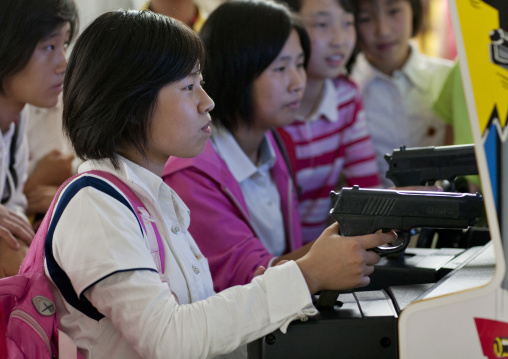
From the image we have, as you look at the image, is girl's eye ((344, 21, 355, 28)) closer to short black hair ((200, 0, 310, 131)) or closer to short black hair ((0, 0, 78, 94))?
short black hair ((200, 0, 310, 131))

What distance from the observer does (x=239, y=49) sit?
1608 mm

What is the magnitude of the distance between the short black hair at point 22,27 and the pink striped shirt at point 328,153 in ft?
2.44

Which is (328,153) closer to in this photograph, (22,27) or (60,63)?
(60,63)

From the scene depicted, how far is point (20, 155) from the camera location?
169 cm

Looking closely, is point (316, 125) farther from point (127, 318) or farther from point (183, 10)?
point (127, 318)

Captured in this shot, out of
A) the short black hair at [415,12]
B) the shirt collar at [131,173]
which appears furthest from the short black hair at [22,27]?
the short black hair at [415,12]

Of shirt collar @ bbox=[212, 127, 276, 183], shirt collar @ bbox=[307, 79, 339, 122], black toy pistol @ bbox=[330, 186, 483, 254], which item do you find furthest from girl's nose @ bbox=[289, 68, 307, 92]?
black toy pistol @ bbox=[330, 186, 483, 254]

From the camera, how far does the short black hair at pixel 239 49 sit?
1.61m

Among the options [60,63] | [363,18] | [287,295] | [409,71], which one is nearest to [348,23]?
Answer: [363,18]

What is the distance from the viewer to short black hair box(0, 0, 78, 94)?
147 cm

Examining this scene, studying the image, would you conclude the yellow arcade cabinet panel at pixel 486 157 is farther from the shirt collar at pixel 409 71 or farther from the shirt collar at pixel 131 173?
the shirt collar at pixel 409 71

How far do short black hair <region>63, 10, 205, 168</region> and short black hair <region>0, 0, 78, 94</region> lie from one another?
46cm

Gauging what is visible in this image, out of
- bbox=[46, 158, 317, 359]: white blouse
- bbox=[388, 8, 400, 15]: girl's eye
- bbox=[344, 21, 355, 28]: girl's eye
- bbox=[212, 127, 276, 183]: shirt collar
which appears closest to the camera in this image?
bbox=[46, 158, 317, 359]: white blouse

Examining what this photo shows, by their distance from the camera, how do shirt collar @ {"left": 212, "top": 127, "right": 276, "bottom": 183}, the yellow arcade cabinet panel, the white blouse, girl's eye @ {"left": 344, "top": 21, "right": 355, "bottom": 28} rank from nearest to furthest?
1. the yellow arcade cabinet panel
2. the white blouse
3. shirt collar @ {"left": 212, "top": 127, "right": 276, "bottom": 183}
4. girl's eye @ {"left": 344, "top": 21, "right": 355, "bottom": 28}
